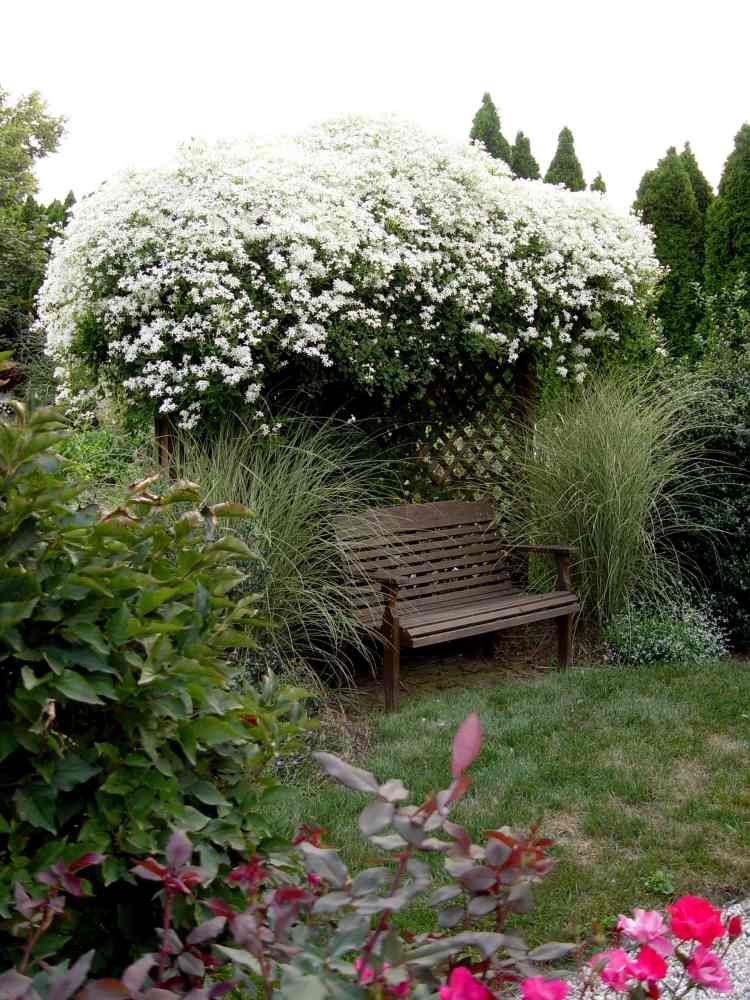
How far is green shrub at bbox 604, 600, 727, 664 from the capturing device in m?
5.59

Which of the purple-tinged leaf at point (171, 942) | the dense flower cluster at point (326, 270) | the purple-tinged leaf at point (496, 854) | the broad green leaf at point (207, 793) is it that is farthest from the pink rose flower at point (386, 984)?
the dense flower cluster at point (326, 270)

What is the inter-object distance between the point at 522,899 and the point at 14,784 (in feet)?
2.66

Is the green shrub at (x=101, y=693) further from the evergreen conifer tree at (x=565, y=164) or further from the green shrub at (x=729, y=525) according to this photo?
the evergreen conifer tree at (x=565, y=164)

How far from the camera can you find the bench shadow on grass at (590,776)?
2939 millimetres

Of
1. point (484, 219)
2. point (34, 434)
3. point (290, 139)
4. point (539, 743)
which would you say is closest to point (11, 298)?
point (290, 139)

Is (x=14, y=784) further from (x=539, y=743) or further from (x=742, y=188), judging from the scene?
(x=742, y=188)

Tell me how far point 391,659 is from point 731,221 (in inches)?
358

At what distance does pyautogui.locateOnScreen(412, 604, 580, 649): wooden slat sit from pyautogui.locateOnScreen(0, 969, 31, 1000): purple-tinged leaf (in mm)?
3758

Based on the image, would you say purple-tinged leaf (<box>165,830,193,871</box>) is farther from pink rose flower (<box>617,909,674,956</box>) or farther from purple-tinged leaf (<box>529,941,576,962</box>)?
pink rose flower (<box>617,909,674,956</box>)

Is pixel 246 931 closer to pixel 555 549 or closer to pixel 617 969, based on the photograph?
pixel 617 969

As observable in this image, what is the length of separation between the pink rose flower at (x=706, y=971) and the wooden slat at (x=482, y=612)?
364 cm

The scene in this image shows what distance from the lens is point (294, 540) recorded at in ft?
15.5

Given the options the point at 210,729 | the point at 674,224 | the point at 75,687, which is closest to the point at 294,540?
the point at 210,729

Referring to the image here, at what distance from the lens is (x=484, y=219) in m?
6.72
